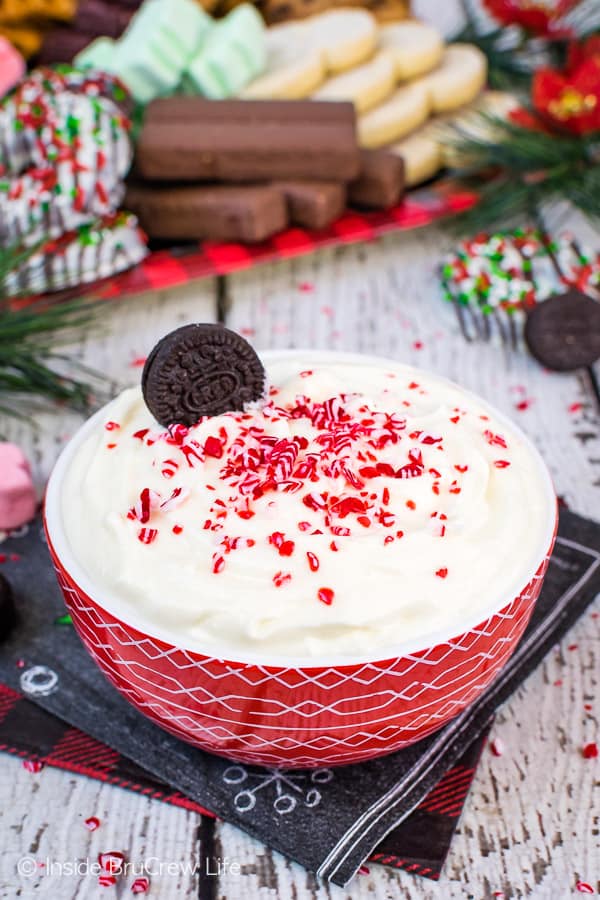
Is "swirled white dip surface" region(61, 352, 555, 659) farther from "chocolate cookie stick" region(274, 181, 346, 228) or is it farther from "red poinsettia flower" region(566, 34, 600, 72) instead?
"red poinsettia flower" region(566, 34, 600, 72)

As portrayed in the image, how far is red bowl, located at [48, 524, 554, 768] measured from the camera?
108 cm

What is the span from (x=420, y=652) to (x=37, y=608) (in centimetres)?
70

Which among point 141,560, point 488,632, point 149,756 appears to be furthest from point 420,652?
point 149,756

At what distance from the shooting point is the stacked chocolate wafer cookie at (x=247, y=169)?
2.41m

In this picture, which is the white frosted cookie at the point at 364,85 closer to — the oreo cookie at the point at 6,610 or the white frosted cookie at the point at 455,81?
the white frosted cookie at the point at 455,81

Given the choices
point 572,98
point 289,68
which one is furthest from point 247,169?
point 572,98

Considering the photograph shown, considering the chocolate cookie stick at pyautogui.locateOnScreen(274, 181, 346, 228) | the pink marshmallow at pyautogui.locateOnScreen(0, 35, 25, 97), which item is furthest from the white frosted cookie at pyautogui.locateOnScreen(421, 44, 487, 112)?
the pink marshmallow at pyautogui.locateOnScreen(0, 35, 25, 97)

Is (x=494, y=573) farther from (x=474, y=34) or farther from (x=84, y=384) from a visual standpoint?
(x=474, y=34)

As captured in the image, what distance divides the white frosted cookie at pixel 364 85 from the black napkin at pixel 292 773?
1647mm

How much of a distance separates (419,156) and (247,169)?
1.66 ft

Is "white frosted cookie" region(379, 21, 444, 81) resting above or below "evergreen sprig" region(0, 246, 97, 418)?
above

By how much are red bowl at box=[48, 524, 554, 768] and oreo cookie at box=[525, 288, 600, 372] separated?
1021mm

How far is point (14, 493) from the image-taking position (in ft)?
5.50

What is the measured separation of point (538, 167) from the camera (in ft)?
8.93
